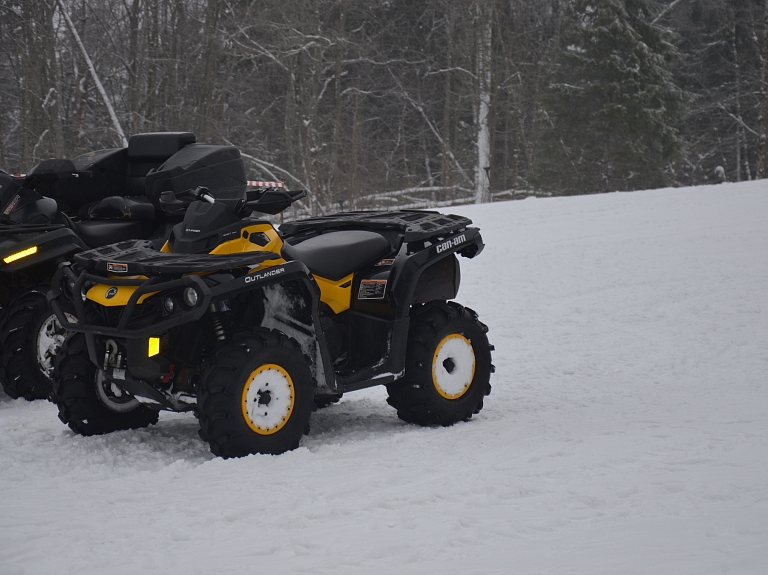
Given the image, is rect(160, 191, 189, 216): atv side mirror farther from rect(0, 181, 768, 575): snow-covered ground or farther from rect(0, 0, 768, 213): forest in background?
rect(0, 0, 768, 213): forest in background

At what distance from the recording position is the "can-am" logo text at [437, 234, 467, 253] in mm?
6027

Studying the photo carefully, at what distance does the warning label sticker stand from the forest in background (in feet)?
53.4

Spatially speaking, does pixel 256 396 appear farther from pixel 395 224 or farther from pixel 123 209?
pixel 123 209

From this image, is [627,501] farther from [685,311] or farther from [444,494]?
[685,311]

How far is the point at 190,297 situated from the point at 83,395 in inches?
43.1

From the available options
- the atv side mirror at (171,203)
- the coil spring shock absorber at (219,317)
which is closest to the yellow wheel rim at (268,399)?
the coil spring shock absorber at (219,317)

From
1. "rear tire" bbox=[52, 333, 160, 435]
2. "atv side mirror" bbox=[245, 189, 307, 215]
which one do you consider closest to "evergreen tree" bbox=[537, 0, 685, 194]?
"atv side mirror" bbox=[245, 189, 307, 215]

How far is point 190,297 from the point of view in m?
4.81

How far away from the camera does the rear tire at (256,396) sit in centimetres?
476

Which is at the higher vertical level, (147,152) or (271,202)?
(147,152)

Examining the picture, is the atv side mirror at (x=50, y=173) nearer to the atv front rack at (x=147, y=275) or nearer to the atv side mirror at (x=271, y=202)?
the atv front rack at (x=147, y=275)

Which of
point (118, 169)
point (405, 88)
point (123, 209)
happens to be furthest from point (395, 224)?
point (405, 88)

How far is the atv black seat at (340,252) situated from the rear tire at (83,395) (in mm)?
1327

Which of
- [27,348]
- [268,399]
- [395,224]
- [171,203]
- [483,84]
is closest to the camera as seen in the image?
[268,399]
